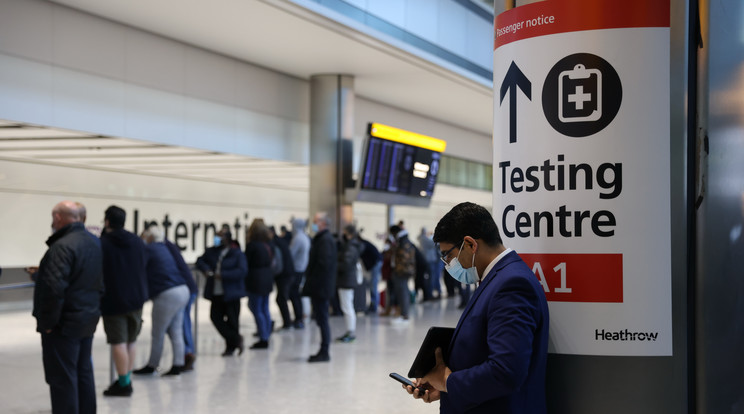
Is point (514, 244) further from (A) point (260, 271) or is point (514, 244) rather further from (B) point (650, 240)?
(A) point (260, 271)

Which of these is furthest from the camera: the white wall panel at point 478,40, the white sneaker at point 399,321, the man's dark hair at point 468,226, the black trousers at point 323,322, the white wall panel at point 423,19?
the white wall panel at point 478,40

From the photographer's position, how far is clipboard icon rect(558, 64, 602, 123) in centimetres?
275

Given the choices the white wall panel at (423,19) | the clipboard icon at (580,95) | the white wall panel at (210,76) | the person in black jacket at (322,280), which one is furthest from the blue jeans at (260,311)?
the clipboard icon at (580,95)

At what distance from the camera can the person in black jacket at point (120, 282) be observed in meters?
7.00

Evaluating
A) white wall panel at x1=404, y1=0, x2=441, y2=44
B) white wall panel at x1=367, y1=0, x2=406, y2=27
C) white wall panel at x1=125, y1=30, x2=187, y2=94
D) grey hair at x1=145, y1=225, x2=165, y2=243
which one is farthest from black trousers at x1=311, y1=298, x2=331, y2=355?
white wall panel at x1=404, y1=0, x2=441, y2=44

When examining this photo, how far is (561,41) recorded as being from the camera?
281 centimetres

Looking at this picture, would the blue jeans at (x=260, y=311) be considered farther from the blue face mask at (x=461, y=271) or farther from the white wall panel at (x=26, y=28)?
the blue face mask at (x=461, y=271)

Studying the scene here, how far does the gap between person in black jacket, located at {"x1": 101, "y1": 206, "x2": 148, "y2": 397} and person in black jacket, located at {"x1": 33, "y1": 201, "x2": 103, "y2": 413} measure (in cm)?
115

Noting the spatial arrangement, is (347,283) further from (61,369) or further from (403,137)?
(61,369)

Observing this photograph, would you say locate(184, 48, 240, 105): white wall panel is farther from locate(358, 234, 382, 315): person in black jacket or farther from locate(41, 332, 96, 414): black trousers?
locate(41, 332, 96, 414): black trousers

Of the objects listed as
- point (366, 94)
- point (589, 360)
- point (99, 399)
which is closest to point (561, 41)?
point (589, 360)

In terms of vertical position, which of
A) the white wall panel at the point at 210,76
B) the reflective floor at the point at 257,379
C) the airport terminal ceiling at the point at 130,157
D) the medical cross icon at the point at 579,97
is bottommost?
the reflective floor at the point at 257,379

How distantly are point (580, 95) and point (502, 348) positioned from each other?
984mm

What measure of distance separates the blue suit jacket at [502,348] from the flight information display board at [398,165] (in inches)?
451
